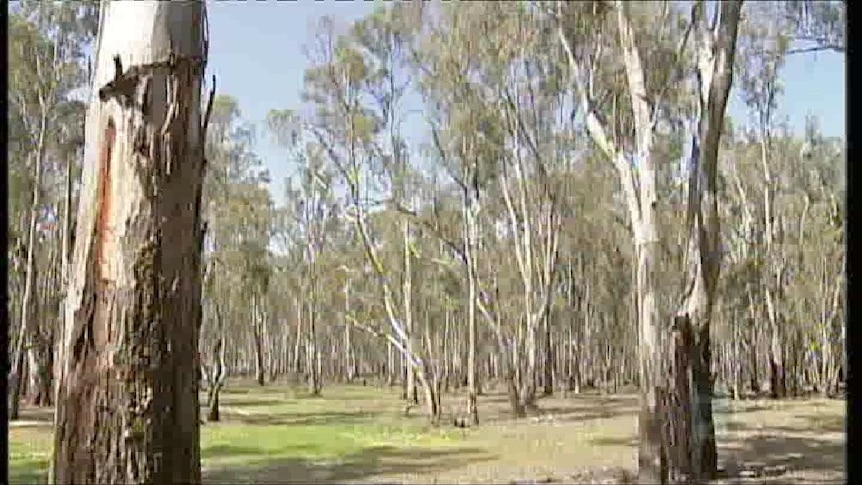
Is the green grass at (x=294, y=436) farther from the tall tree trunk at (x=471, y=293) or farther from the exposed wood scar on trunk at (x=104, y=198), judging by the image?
the exposed wood scar on trunk at (x=104, y=198)

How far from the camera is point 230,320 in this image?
857 cm

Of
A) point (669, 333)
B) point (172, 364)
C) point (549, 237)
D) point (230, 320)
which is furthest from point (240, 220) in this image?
point (172, 364)

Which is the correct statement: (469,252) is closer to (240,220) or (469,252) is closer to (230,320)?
(240,220)

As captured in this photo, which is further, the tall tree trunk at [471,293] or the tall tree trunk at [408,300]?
the tall tree trunk at [408,300]

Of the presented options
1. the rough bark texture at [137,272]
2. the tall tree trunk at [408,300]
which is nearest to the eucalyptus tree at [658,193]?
the rough bark texture at [137,272]

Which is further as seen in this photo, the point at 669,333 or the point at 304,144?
the point at 304,144

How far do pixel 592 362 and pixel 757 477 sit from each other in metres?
2.59

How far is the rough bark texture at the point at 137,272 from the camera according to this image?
43.5 inches

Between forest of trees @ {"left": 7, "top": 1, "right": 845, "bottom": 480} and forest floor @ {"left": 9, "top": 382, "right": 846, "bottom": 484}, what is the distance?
0.59 ft

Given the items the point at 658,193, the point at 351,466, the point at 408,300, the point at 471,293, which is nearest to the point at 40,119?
the point at 408,300

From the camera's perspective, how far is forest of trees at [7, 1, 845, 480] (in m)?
3.37

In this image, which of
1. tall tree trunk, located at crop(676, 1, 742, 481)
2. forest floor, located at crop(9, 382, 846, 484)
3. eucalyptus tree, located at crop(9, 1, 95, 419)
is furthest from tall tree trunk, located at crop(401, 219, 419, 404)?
tall tree trunk, located at crop(676, 1, 742, 481)

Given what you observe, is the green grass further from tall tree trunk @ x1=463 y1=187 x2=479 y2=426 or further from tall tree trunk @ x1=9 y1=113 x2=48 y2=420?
tall tree trunk @ x1=9 y1=113 x2=48 y2=420

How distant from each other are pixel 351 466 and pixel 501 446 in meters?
0.87
